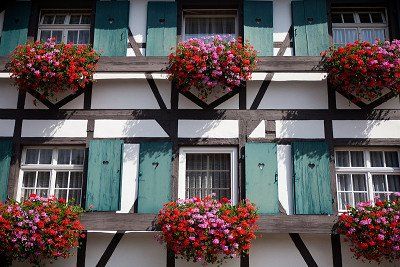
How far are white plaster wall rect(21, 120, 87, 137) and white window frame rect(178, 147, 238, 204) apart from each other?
169 cm

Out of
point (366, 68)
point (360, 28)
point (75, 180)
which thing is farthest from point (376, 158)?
point (75, 180)

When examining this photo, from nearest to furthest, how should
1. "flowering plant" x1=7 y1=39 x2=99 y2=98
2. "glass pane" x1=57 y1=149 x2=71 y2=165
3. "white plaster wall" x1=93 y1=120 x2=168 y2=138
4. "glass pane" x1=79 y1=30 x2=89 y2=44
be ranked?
"flowering plant" x1=7 y1=39 x2=99 y2=98
"white plaster wall" x1=93 y1=120 x2=168 y2=138
"glass pane" x1=57 y1=149 x2=71 y2=165
"glass pane" x1=79 y1=30 x2=89 y2=44

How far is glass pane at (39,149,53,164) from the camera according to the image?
32.6 ft

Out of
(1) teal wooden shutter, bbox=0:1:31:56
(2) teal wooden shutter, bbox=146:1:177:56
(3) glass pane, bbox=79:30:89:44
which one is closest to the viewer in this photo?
(2) teal wooden shutter, bbox=146:1:177:56

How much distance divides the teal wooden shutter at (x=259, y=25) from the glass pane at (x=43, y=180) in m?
4.14

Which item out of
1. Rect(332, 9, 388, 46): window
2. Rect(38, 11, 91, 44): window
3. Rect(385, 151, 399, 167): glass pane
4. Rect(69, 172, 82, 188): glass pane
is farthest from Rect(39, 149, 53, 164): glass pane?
Rect(385, 151, 399, 167): glass pane

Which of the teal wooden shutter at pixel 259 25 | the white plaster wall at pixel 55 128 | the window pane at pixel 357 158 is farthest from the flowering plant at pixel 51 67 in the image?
the window pane at pixel 357 158

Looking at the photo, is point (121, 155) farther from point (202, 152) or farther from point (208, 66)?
point (208, 66)

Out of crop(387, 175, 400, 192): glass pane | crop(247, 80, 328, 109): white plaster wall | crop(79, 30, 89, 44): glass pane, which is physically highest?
crop(79, 30, 89, 44): glass pane

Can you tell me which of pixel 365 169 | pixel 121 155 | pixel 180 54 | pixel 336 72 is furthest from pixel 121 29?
pixel 365 169

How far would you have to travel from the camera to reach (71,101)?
32.7 ft

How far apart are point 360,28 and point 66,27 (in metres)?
5.38

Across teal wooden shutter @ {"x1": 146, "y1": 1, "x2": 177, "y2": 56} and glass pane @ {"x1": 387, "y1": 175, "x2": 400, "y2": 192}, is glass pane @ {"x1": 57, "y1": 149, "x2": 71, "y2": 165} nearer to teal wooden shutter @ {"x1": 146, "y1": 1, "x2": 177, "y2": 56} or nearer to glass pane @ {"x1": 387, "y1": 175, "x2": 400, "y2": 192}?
teal wooden shutter @ {"x1": 146, "y1": 1, "x2": 177, "y2": 56}

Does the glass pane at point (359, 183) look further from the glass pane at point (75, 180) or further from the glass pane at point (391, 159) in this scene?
the glass pane at point (75, 180)
